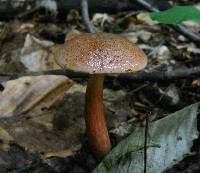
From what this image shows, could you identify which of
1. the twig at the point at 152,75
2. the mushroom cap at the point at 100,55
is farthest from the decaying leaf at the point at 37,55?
the mushroom cap at the point at 100,55

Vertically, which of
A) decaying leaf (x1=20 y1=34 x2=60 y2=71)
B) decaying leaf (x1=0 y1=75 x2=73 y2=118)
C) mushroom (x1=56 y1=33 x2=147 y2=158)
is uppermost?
mushroom (x1=56 y1=33 x2=147 y2=158)

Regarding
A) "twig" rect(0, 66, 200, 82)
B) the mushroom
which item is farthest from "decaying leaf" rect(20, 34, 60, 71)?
the mushroom

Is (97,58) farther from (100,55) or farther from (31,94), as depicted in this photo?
(31,94)

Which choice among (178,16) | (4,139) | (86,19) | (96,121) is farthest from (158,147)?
(86,19)

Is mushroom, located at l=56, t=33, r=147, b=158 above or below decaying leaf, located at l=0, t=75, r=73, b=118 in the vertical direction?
above

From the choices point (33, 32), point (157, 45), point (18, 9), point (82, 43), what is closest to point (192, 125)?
point (82, 43)

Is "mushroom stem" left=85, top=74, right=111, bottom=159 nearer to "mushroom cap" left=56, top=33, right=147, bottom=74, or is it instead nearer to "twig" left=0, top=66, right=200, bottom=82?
"mushroom cap" left=56, top=33, right=147, bottom=74

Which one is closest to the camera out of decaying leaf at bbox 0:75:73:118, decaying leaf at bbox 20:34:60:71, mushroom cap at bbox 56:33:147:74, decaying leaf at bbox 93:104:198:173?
mushroom cap at bbox 56:33:147:74

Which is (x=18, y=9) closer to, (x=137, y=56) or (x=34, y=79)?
(x=34, y=79)
